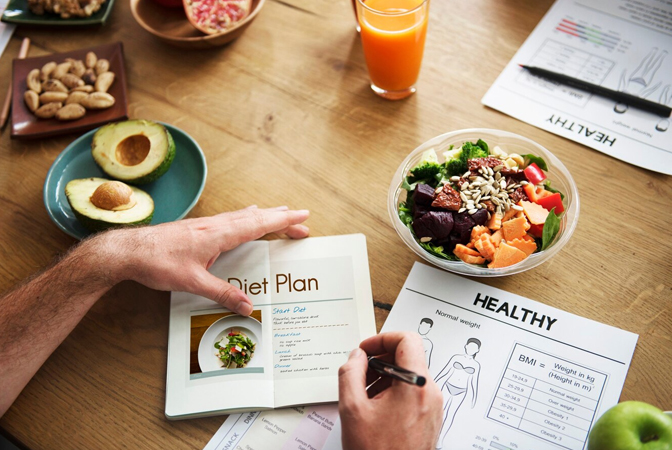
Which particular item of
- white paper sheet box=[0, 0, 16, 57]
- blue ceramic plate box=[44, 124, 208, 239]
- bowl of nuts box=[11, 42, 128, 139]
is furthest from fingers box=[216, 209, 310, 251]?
white paper sheet box=[0, 0, 16, 57]

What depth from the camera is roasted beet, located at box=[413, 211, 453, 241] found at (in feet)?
3.05

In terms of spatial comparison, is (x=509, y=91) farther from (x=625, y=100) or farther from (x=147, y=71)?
(x=147, y=71)

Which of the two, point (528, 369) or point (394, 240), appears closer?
point (528, 369)

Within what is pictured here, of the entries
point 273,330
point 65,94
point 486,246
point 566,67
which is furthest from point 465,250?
point 65,94

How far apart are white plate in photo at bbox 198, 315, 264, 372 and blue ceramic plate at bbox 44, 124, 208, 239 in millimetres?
260

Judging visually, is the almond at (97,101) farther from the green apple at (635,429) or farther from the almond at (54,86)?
the green apple at (635,429)

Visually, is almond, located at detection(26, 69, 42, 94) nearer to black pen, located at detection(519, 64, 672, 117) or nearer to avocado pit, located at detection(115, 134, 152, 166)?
avocado pit, located at detection(115, 134, 152, 166)

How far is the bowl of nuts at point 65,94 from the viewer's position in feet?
4.10

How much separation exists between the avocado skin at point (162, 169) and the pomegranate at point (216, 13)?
1.24 ft

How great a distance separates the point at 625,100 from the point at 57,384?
4.32 ft

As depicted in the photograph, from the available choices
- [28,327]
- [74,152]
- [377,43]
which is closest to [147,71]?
[74,152]

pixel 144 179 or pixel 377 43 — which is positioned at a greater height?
pixel 377 43

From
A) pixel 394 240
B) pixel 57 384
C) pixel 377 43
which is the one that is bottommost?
pixel 57 384

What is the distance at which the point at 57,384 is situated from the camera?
0.94 m
